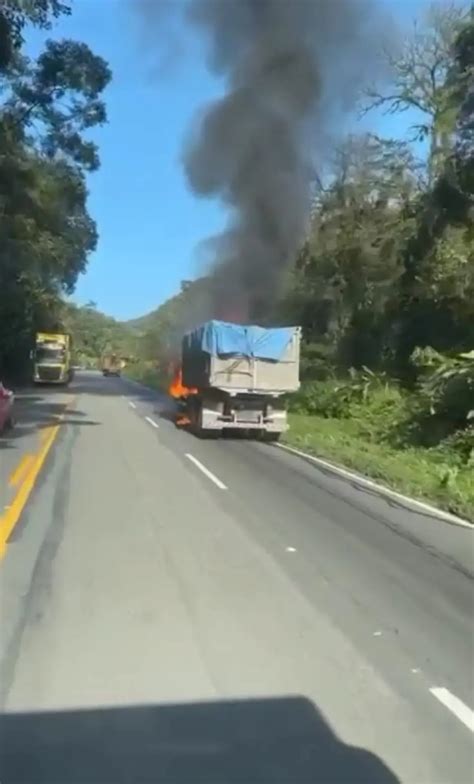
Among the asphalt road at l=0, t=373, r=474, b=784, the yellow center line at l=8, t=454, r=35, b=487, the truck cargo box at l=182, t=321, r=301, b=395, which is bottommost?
the yellow center line at l=8, t=454, r=35, b=487

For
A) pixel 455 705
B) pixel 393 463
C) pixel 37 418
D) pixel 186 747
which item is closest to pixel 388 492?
pixel 393 463

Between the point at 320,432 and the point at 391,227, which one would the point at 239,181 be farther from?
the point at 320,432

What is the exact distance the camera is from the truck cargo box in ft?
69.8

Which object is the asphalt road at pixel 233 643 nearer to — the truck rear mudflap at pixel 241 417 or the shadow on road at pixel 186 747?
the shadow on road at pixel 186 747

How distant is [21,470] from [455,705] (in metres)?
10.5

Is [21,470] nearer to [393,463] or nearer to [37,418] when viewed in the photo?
[393,463]

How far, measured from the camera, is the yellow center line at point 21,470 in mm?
13047

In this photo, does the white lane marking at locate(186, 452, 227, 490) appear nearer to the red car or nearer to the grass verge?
the grass verge

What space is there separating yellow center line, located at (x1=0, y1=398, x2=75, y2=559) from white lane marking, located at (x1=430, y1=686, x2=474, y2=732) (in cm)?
420

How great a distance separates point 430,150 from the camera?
34219mm

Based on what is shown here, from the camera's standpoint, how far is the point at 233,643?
222 inches

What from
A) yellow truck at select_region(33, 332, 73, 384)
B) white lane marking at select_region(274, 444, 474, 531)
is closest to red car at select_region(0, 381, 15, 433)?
white lane marking at select_region(274, 444, 474, 531)

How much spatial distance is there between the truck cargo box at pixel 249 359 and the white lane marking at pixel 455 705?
640 inches

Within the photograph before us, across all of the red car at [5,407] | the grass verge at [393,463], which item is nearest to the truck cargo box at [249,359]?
the grass verge at [393,463]
